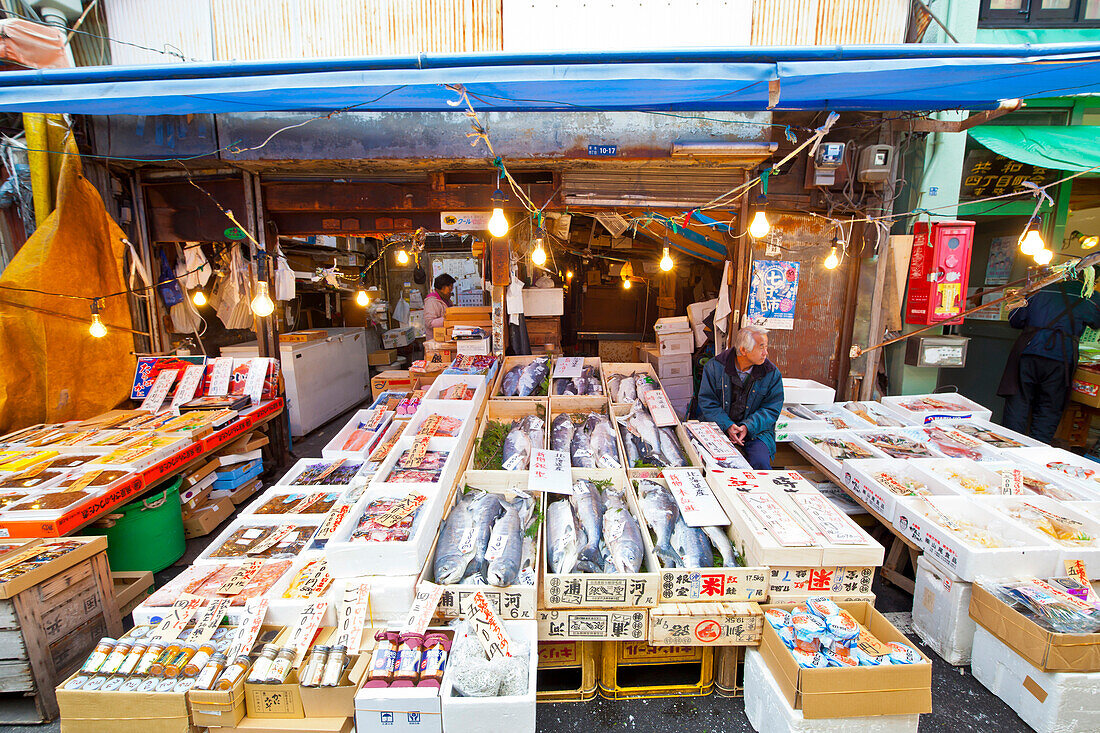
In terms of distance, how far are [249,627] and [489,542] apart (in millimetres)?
1371

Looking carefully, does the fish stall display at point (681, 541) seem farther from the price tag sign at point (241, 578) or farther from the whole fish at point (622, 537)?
the price tag sign at point (241, 578)

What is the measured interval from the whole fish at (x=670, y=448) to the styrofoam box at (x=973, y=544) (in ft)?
5.74

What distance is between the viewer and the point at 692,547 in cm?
296

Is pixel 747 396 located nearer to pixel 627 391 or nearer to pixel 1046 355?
pixel 627 391

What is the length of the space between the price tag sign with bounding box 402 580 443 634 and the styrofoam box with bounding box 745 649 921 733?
1959 millimetres

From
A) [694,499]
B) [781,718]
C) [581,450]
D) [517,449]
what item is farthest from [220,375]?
[781,718]

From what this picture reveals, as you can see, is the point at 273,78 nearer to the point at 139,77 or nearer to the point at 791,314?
the point at 139,77

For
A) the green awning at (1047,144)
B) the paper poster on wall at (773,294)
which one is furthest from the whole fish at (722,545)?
the green awning at (1047,144)

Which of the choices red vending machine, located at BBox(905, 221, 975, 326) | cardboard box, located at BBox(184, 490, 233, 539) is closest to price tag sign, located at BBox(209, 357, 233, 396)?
cardboard box, located at BBox(184, 490, 233, 539)

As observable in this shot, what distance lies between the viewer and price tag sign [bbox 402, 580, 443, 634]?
7.67 feet

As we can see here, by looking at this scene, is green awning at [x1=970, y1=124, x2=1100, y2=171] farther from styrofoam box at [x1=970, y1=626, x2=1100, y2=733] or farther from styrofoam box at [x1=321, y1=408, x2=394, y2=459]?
styrofoam box at [x1=321, y1=408, x2=394, y2=459]

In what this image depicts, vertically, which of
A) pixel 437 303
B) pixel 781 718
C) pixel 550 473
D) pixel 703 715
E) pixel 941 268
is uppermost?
pixel 941 268

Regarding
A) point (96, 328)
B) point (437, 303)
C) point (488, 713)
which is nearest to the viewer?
point (488, 713)

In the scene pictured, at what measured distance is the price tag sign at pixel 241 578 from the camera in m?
2.79
